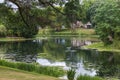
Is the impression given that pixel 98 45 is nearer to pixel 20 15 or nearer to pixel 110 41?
pixel 110 41

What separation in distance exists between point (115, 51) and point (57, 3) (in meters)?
36.1

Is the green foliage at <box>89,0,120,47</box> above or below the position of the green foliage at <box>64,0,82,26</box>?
below

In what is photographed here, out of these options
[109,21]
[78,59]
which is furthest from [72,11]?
[109,21]

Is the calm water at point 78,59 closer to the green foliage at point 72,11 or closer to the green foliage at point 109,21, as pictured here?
the green foliage at point 109,21

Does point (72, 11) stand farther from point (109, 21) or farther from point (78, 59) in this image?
point (109, 21)

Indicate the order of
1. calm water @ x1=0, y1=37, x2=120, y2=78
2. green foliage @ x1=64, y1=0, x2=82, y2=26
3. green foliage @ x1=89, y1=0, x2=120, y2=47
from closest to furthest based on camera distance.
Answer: green foliage @ x1=64, y1=0, x2=82, y2=26, calm water @ x1=0, y1=37, x2=120, y2=78, green foliage @ x1=89, y1=0, x2=120, y2=47

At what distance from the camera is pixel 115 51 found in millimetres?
55750

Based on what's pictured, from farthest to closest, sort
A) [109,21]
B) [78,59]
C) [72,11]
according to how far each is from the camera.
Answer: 1. [109,21]
2. [78,59]
3. [72,11]

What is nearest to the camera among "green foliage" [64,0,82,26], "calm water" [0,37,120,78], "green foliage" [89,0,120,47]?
"green foliage" [64,0,82,26]

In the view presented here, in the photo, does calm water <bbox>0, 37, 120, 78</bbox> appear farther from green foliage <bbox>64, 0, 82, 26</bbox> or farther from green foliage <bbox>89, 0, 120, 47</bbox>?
green foliage <bbox>64, 0, 82, 26</bbox>

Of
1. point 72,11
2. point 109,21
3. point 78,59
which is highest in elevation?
point 72,11

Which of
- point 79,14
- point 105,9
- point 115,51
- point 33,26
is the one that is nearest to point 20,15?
point 33,26

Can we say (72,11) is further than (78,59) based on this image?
No

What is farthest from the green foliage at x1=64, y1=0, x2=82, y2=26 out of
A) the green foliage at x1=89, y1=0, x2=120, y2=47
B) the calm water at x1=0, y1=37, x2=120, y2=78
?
the green foliage at x1=89, y1=0, x2=120, y2=47
